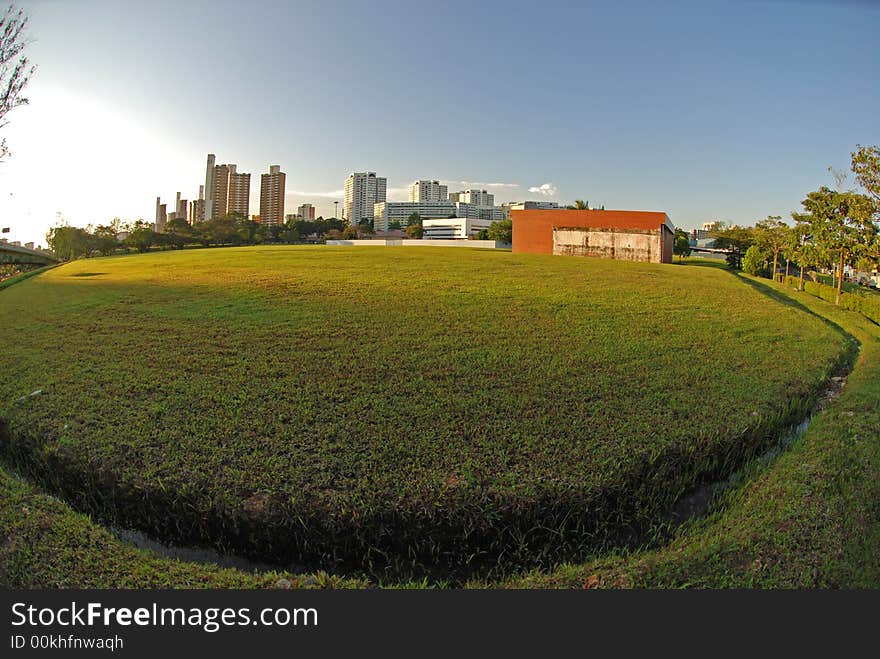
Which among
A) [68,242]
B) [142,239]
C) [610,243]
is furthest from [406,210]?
[610,243]

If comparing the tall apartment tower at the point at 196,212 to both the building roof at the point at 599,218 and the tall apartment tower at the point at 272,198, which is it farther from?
the building roof at the point at 599,218

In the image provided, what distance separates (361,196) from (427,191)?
15590mm

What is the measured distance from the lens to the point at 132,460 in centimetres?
351

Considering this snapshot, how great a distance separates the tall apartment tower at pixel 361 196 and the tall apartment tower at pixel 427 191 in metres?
10.4

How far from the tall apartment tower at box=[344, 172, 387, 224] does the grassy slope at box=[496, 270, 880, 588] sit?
79871 mm

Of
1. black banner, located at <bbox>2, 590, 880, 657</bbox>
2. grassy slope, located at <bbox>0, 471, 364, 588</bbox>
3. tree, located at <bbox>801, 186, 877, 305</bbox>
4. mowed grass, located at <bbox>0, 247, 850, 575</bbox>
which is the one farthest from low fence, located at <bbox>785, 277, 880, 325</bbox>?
grassy slope, located at <bbox>0, 471, 364, 588</bbox>

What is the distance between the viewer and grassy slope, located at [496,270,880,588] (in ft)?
8.16

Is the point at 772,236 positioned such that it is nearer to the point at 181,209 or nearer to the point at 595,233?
the point at 595,233

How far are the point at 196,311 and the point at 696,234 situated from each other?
8936cm

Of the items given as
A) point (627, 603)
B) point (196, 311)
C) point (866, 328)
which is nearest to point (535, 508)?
point (627, 603)

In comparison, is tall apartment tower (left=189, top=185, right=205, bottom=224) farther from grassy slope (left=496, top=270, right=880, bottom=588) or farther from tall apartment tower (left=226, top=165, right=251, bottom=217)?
grassy slope (left=496, top=270, right=880, bottom=588)

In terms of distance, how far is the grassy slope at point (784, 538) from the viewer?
249 cm

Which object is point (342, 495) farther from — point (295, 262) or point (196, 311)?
point (295, 262)

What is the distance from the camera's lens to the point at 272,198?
163 feet
